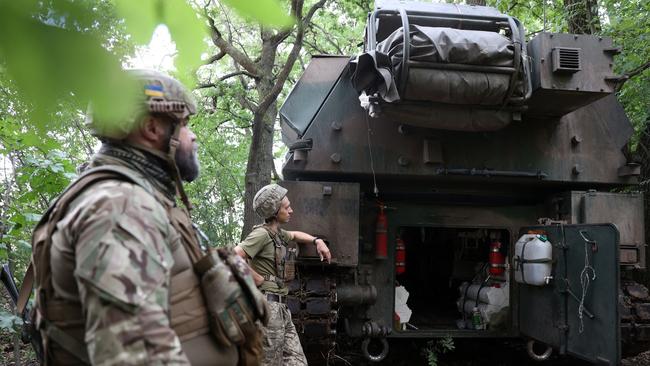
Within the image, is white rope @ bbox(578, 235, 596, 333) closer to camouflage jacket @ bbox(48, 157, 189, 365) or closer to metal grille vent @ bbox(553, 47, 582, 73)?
metal grille vent @ bbox(553, 47, 582, 73)

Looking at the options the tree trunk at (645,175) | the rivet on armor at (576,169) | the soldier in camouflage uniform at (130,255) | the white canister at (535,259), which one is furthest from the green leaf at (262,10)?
the tree trunk at (645,175)

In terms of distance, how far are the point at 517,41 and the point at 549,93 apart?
56 cm

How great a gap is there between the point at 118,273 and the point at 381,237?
13.6 ft

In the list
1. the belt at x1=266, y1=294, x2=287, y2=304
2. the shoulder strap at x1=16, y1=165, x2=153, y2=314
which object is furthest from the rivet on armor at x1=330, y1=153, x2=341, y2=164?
the shoulder strap at x1=16, y1=165, x2=153, y2=314

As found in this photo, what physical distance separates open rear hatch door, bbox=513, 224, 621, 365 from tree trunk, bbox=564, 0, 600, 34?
3238 millimetres

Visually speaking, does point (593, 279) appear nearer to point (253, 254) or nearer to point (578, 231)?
point (578, 231)

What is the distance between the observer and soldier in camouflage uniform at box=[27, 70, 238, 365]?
1461mm

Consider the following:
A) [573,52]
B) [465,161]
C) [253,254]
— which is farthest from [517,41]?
[253,254]

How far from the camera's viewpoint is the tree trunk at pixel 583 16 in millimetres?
7148

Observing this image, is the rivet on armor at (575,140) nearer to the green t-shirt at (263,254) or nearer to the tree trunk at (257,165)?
the green t-shirt at (263,254)

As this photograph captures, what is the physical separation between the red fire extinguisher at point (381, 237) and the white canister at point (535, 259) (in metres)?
1.16

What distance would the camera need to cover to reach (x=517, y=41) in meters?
4.57

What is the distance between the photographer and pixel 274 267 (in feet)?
13.5

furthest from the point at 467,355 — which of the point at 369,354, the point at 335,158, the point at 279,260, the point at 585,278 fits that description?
the point at 279,260
